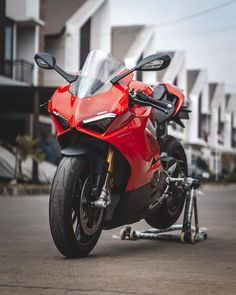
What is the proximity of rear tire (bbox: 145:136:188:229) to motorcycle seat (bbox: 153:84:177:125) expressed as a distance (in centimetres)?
50

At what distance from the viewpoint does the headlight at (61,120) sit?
5471 mm

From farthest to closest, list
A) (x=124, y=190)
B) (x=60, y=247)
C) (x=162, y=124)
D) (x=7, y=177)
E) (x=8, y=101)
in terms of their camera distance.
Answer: (x=8, y=101)
(x=7, y=177)
(x=162, y=124)
(x=124, y=190)
(x=60, y=247)

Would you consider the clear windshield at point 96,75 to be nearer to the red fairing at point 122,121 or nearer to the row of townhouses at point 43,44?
the red fairing at point 122,121

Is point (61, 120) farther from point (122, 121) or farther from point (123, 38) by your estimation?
point (123, 38)

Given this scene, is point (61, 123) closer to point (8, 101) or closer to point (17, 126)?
point (8, 101)

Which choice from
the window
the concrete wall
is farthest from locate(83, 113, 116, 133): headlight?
the concrete wall

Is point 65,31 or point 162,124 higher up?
point 65,31

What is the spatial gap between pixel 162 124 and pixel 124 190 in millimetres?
1153

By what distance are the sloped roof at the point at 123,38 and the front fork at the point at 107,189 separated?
4284 cm

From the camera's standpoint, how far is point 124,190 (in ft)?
19.1

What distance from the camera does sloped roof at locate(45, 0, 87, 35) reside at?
120ft

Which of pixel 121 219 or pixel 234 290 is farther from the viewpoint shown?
pixel 121 219

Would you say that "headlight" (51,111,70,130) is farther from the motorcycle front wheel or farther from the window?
the window


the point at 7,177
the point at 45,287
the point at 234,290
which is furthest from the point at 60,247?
the point at 7,177
